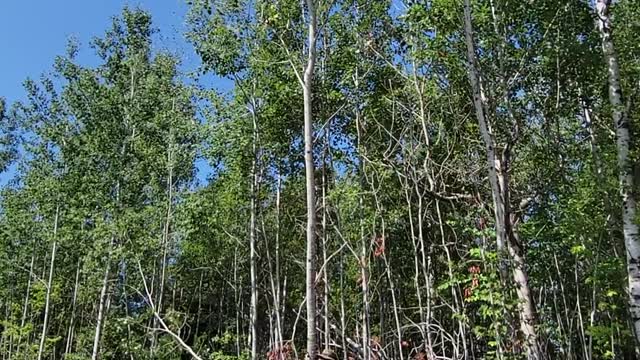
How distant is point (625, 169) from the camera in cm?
560

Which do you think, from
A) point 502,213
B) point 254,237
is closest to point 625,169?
point 502,213

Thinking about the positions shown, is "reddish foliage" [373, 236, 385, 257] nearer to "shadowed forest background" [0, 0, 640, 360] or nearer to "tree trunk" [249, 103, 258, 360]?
"shadowed forest background" [0, 0, 640, 360]

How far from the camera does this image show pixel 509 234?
636cm

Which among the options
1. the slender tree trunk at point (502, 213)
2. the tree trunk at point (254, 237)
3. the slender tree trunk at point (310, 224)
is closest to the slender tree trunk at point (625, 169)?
the slender tree trunk at point (502, 213)

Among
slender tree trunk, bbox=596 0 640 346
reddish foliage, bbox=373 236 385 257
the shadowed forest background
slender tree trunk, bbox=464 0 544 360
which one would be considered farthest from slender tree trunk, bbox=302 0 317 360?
reddish foliage, bbox=373 236 385 257

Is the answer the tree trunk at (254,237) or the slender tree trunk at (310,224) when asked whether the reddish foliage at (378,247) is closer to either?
the tree trunk at (254,237)

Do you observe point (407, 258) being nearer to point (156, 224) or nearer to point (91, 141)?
point (156, 224)

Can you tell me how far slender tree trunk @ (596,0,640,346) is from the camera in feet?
16.9

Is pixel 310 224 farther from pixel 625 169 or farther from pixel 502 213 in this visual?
pixel 625 169

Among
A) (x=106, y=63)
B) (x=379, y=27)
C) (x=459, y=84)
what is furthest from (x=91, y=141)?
(x=459, y=84)

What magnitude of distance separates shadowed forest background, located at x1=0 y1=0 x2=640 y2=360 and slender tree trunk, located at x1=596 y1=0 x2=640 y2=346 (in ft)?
0.07

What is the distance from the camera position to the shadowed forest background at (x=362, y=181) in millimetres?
6207

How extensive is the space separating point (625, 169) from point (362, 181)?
201 inches

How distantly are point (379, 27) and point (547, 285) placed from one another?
5.45m
